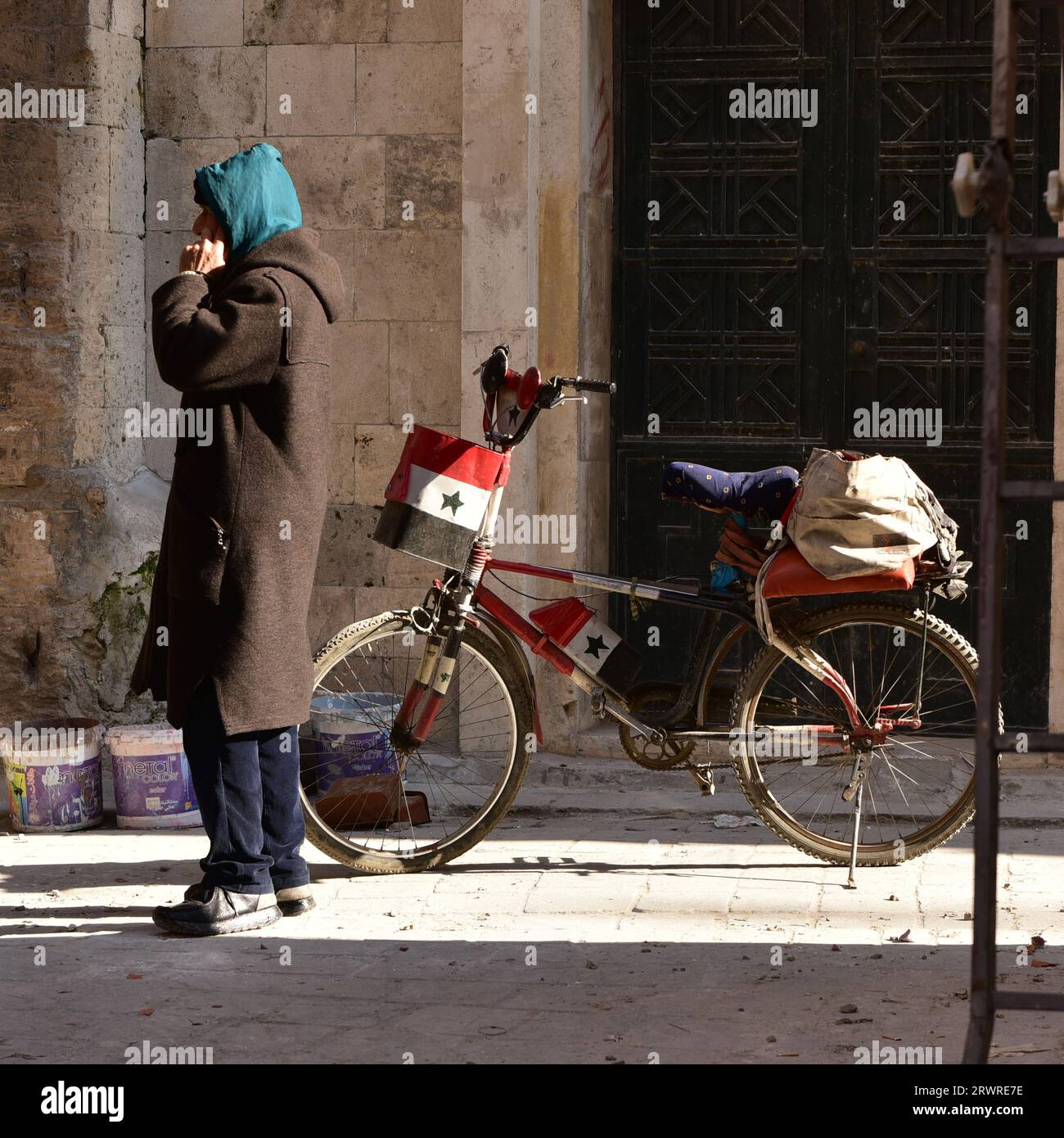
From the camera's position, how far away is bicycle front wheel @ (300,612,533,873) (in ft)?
17.7

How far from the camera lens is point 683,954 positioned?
178 inches

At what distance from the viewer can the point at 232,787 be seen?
4.73 meters

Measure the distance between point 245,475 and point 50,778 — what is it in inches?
81.7

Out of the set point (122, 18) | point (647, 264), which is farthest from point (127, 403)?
point (647, 264)

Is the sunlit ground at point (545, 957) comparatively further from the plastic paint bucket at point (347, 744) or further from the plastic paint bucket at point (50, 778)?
the plastic paint bucket at point (347, 744)

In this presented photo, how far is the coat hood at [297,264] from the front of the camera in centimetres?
471

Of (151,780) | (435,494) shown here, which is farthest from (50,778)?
(435,494)

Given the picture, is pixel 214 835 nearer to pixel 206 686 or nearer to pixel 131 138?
pixel 206 686

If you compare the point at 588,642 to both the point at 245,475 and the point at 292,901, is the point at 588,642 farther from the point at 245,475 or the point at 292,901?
the point at 245,475

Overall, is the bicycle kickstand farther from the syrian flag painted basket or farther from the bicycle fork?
the syrian flag painted basket

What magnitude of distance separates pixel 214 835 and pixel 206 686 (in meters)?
0.43

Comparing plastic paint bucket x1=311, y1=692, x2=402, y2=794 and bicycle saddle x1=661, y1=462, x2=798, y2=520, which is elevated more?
bicycle saddle x1=661, y1=462, x2=798, y2=520

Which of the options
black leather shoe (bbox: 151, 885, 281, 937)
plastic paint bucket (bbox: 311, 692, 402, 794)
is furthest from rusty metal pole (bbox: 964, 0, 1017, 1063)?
plastic paint bucket (bbox: 311, 692, 402, 794)

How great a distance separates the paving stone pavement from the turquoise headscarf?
77.5 inches
